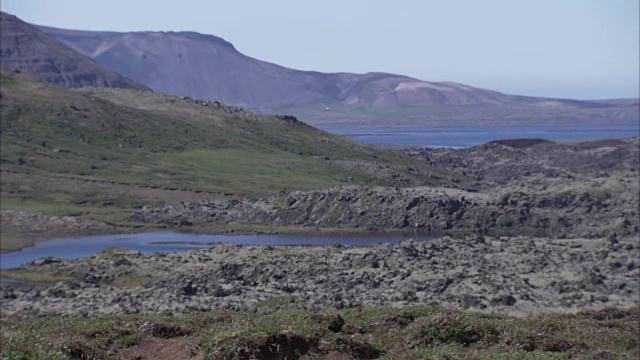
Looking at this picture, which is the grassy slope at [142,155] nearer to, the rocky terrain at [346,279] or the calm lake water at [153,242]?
the calm lake water at [153,242]

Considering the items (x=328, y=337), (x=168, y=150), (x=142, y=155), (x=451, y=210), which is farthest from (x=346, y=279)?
(x=168, y=150)

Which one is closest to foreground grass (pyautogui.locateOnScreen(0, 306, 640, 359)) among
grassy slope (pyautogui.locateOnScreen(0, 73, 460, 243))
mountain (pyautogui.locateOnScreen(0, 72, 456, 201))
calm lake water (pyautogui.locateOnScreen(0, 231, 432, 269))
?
calm lake water (pyautogui.locateOnScreen(0, 231, 432, 269))

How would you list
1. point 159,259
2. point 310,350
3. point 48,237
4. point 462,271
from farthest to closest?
point 48,237 < point 159,259 < point 462,271 < point 310,350

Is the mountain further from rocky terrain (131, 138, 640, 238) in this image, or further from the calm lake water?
the calm lake water

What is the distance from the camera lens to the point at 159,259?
2314 inches

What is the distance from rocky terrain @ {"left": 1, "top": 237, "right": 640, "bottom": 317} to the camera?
4262 centimetres

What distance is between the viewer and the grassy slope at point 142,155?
101 metres

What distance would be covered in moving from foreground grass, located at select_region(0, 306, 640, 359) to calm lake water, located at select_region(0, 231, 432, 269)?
5100 centimetres

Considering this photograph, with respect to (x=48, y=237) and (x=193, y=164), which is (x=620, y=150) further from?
(x=48, y=237)

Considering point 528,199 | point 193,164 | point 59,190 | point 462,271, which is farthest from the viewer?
point 193,164

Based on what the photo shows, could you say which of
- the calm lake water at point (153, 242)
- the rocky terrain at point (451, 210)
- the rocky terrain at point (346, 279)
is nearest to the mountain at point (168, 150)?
the rocky terrain at point (451, 210)

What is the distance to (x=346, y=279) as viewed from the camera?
48.0 metres

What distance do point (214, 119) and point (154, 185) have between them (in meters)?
45.8

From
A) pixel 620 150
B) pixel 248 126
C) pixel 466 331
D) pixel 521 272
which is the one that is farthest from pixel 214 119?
pixel 466 331
